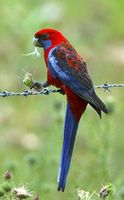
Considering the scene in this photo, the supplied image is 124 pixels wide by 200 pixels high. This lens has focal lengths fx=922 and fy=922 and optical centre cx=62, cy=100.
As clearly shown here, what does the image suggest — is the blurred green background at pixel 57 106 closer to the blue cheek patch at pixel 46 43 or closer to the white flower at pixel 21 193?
the blue cheek patch at pixel 46 43

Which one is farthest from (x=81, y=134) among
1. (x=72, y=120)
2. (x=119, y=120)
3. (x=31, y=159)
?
(x=72, y=120)

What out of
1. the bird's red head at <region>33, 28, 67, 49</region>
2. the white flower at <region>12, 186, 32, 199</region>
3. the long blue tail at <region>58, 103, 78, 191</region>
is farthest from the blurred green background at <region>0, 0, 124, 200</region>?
the white flower at <region>12, 186, 32, 199</region>

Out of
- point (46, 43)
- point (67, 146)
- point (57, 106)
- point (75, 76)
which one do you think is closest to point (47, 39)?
point (46, 43)

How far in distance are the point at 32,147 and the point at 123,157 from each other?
0.83 metres

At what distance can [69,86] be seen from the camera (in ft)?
17.6

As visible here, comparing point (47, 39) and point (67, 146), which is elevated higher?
point (47, 39)

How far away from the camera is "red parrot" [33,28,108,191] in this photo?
17.2 feet

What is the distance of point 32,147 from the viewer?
837 cm

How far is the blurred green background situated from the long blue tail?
1088mm

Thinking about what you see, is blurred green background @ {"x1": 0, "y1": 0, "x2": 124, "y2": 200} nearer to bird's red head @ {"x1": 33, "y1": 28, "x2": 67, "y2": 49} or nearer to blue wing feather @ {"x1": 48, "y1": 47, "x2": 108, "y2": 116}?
bird's red head @ {"x1": 33, "y1": 28, "x2": 67, "y2": 49}

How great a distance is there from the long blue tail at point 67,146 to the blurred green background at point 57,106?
3.57 ft

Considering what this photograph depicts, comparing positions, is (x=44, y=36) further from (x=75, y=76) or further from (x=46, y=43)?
(x=75, y=76)

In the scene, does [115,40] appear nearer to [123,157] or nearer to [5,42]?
[5,42]

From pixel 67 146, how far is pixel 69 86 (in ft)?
1.16
